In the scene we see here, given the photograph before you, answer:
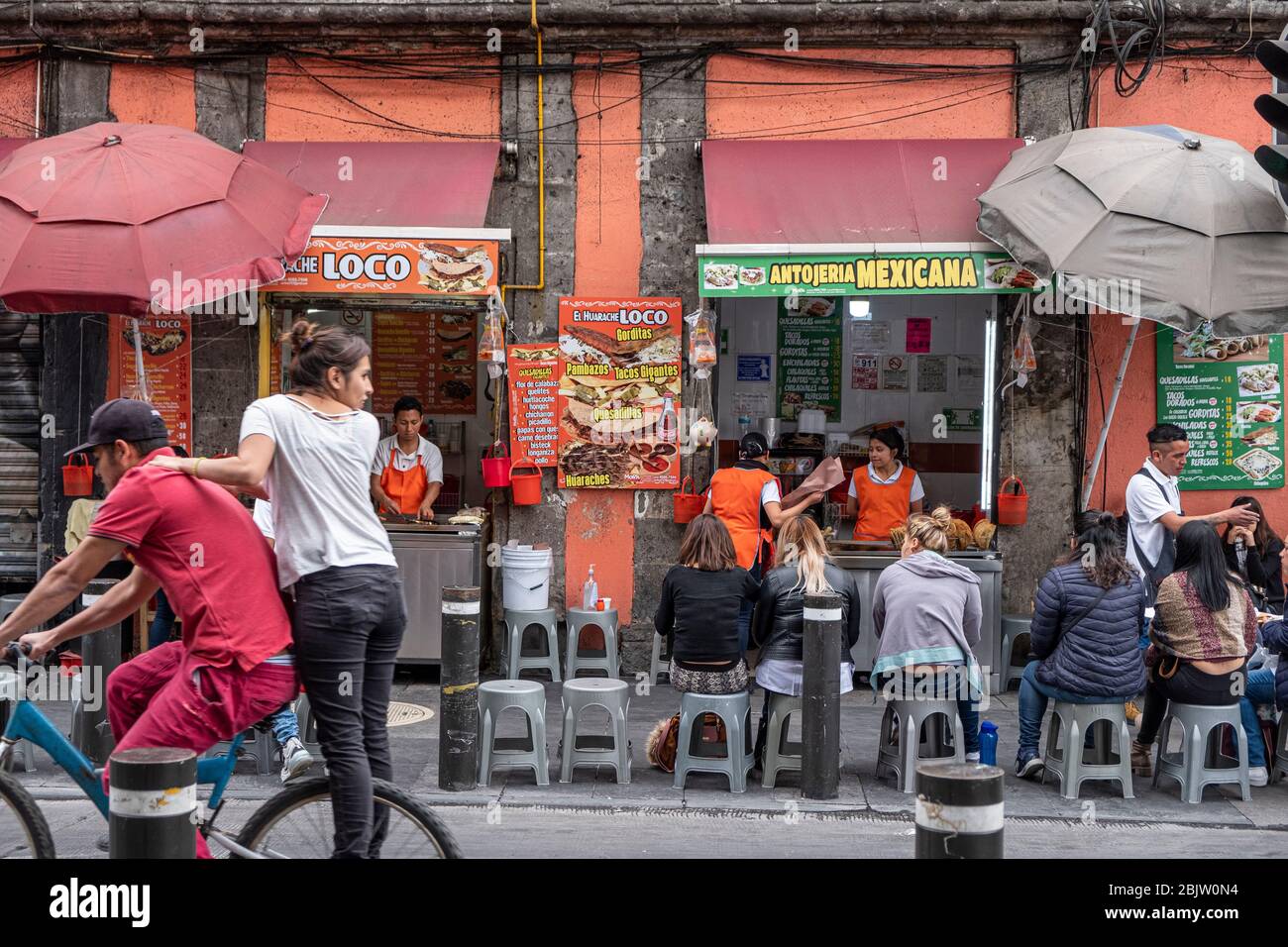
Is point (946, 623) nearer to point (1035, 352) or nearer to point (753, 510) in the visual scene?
point (753, 510)

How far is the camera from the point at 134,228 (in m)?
8.39

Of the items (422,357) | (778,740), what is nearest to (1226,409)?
(778,740)

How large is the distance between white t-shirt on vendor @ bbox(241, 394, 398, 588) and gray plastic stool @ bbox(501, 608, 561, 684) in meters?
5.40

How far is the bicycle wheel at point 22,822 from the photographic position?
410 centimetres

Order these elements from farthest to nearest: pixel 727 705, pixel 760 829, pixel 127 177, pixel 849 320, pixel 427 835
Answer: pixel 849 320 < pixel 127 177 < pixel 727 705 < pixel 760 829 < pixel 427 835

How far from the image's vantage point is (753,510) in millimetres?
9344

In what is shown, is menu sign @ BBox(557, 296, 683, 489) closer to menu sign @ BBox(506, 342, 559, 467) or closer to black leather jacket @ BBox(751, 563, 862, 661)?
menu sign @ BBox(506, 342, 559, 467)

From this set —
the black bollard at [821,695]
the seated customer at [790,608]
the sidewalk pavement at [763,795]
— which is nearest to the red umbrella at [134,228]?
the sidewalk pavement at [763,795]

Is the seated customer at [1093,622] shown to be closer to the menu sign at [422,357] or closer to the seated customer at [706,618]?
the seated customer at [706,618]

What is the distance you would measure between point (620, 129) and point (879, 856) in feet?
21.2

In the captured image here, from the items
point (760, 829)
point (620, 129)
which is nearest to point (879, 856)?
point (760, 829)

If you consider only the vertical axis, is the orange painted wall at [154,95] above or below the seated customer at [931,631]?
above

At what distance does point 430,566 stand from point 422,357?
3163 millimetres

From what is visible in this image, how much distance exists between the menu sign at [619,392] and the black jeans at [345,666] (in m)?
5.92
